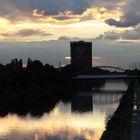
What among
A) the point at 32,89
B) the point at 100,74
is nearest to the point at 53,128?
the point at 32,89

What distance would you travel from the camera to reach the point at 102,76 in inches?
3713

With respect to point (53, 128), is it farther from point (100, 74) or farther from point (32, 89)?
point (100, 74)

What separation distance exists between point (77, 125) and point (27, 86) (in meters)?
36.2

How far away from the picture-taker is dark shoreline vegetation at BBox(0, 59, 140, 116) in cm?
3977

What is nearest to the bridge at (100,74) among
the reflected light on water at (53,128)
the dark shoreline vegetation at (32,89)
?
the dark shoreline vegetation at (32,89)

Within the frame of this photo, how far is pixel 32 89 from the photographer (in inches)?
2343

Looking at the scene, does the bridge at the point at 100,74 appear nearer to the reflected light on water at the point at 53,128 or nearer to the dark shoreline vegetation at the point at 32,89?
the dark shoreline vegetation at the point at 32,89

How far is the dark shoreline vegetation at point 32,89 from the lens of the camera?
39766 mm

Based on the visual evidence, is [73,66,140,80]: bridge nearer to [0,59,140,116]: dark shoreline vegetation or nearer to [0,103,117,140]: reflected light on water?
[0,59,140,116]: dark shoreline vegetation

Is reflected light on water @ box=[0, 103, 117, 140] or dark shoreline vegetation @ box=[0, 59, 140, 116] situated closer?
reflected light on water @ box=[0, 103, 117, 140]

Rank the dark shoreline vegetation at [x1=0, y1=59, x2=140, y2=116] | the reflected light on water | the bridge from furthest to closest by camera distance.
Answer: the bridge, the dark shoreline vegetation at [x1=0, y1=59, x2=140, y2=116], the reflected light on water

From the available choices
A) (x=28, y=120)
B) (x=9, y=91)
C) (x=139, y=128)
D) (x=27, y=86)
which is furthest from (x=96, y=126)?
(x=27, y=86)

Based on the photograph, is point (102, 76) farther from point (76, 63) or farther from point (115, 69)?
point (76, 63)

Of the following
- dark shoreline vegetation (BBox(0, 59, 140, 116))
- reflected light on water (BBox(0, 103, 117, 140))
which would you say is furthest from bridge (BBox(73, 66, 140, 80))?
reflected light on water (BBox(0, 103, 117, 140))
